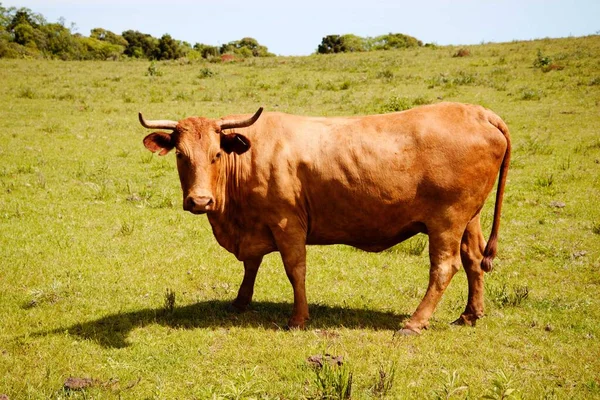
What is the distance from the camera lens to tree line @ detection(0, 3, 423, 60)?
50.8 metres

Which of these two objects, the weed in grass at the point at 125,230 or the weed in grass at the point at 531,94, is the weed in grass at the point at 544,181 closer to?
the weed in grass at the point at 531,94

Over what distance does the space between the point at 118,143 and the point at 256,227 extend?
36.8ft

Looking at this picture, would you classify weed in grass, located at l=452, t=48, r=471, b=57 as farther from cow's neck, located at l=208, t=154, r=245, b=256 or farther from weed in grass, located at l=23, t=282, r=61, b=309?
weed in grass, located at l=23, t=282, r=61, b=309

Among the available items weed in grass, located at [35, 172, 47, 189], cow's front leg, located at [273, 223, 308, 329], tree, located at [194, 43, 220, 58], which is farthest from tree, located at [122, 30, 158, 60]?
cow's front leg, located at [273, 223, 308, 329]

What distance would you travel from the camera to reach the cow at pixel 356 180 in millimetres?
6801

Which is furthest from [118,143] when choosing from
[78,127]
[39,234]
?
[39,234]

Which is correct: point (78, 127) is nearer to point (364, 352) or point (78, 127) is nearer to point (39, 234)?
point (39, 234)

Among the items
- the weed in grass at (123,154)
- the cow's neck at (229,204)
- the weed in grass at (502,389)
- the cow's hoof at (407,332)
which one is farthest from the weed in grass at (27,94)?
the weed in grass at (502,389)

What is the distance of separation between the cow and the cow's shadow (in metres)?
0.36

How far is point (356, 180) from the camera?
6.93 metres

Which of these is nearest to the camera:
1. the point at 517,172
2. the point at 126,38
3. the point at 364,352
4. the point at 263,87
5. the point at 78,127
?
the point at 364,352

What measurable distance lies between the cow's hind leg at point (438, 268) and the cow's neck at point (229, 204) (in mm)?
2353

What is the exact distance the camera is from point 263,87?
25.0m

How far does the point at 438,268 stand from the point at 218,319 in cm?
284
